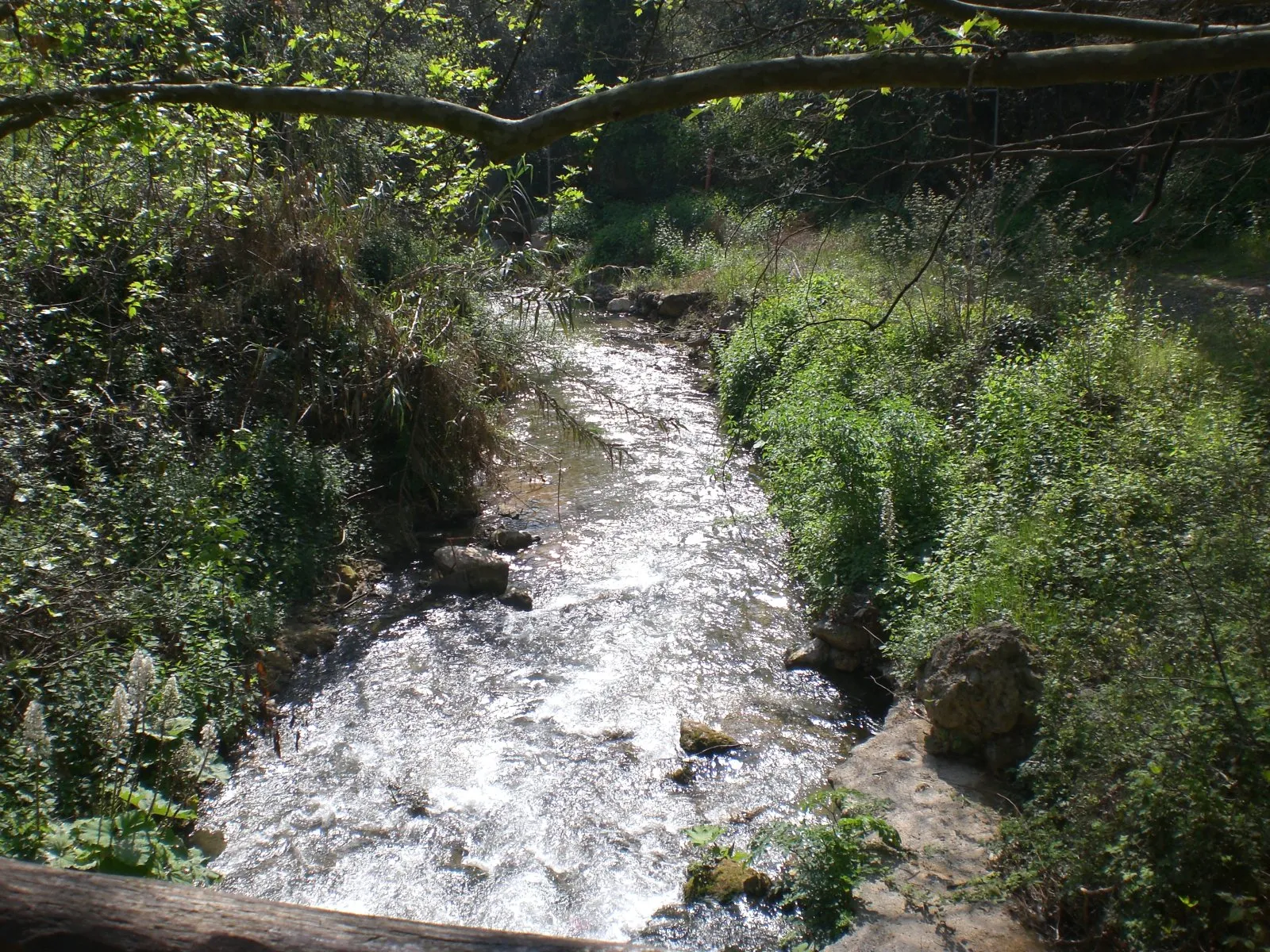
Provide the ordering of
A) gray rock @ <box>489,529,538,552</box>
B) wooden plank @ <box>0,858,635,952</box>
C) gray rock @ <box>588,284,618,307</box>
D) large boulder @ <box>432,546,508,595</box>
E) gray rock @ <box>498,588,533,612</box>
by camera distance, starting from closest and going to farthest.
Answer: wooden plank @ <box>0,858,635,952</box>, gray rock @ <box>498,588,533,612</box>, large boulder @ <box>432,546,508,595</box>, gray rock @ <box>489,529,538,552</box>, gray rock @ <box>588,284,618,307</box>

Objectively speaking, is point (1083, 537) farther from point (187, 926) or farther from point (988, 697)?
point (187, 926)

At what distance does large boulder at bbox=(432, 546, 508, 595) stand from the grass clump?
277 centimetres

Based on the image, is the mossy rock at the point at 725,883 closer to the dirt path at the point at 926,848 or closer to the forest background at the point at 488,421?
the dirt path at the point at 926,848

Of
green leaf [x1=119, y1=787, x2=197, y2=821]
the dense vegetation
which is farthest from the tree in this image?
green leaf [x1=119, y1=787, x2=197, y2=821]

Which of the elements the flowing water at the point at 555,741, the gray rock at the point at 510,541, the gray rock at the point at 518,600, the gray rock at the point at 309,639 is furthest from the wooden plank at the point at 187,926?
the gray rock at the point at 510,541

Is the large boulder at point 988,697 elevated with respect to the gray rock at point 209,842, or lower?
elevated

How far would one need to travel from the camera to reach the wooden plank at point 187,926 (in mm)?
1752

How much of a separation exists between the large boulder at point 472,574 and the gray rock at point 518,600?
11cm

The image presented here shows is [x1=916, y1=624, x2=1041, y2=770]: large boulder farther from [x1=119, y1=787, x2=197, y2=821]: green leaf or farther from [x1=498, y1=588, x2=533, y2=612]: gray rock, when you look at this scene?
[x1=119, y1=787, x2=197, y2=821]: green leaf

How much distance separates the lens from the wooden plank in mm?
1752

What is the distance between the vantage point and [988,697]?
16.6ft

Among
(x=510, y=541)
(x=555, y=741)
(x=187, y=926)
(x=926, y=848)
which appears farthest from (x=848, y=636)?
(x=187, y=926)

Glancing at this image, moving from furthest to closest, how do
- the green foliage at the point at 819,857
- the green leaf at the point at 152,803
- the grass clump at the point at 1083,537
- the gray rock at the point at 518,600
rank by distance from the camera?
the gray rock at the point at 518,600 < the green leaf at the point at 152,803 < the green foliage at the point at 819,857 < the grass clump at the point at 1083,537

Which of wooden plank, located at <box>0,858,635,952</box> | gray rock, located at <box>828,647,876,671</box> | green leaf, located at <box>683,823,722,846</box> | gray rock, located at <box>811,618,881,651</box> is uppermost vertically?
wooden plank, located at <box>0,858,635,952</box>
